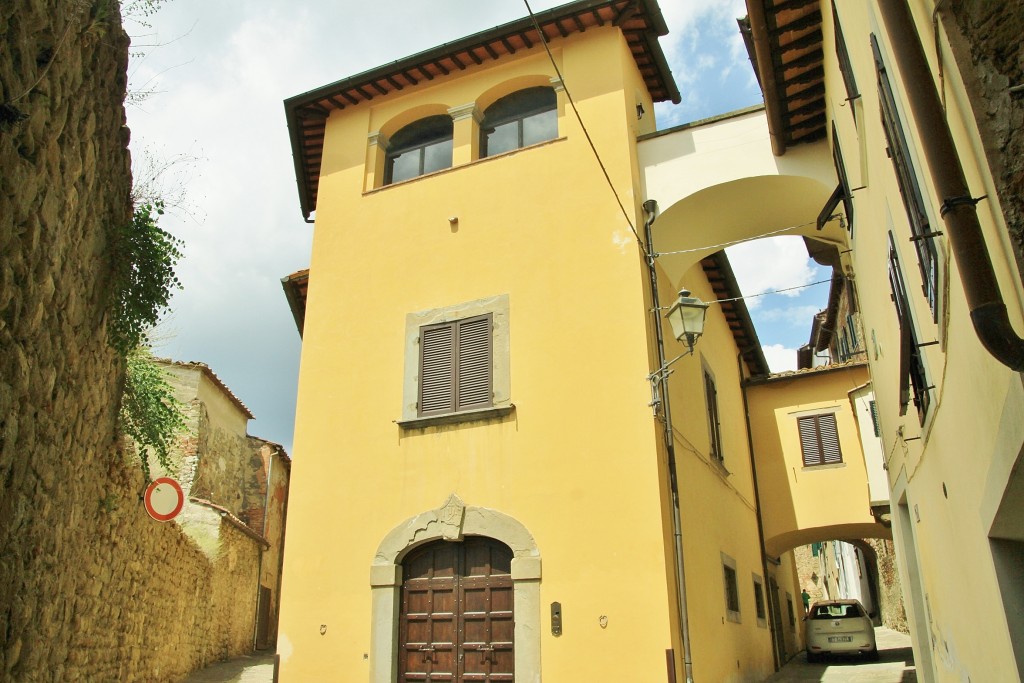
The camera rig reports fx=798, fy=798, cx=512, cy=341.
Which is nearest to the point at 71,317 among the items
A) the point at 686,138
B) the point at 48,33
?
the point at 48,33

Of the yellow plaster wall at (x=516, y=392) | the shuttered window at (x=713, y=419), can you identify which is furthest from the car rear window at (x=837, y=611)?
the yellow plaster wall at (x=516, y=392)

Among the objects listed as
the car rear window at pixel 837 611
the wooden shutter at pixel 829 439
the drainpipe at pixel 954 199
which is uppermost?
the wooden shutter at pixel 829 439

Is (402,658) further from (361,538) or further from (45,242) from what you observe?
(45,242)

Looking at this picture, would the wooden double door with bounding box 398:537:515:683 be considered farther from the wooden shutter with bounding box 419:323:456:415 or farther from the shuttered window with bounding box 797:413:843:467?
the shuttered window with bounding box 797:413:843:467

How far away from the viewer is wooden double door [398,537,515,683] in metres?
8.77

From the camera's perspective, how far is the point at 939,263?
3.92 meters

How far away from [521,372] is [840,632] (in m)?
11.1

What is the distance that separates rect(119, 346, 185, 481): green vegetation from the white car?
1381cm

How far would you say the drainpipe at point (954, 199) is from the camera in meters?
2.47

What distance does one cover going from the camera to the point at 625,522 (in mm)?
8523

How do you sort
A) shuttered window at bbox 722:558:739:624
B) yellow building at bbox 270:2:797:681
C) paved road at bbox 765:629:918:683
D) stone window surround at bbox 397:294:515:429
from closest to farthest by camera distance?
yellow building at bbox 270:2:797:681 < stone window surround at bbox 397:294:515:429 < shuttered window at bbox 722:558:739:624 < paved road at bbox 765:629:918:683

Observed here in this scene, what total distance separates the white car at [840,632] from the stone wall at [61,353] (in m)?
13.6

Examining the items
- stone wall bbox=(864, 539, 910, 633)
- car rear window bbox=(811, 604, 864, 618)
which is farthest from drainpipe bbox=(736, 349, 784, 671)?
stone wall bbox=(864, 539, 910, 633)

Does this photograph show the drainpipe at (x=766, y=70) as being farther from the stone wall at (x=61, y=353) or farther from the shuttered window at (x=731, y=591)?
the stone wall at (x=61, y=353)
